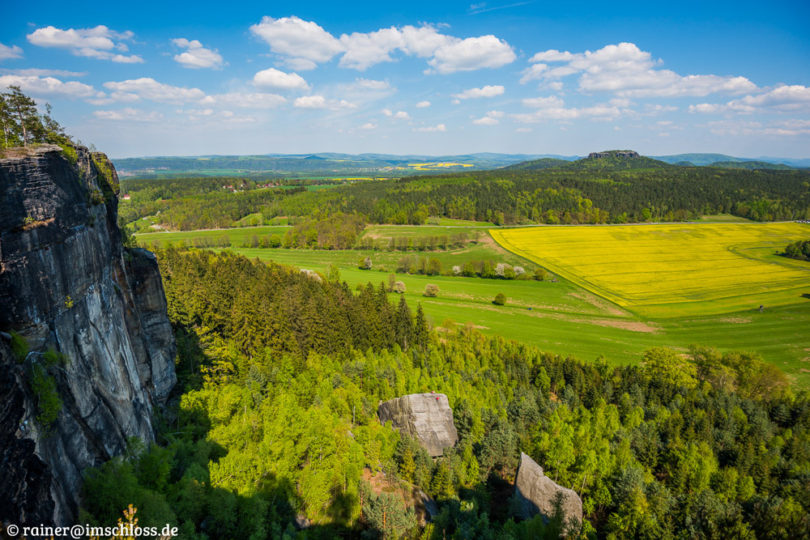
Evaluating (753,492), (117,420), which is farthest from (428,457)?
(753,492)

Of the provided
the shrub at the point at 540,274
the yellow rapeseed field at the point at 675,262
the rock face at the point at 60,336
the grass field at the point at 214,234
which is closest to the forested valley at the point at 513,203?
the grass field at the point at 214,234

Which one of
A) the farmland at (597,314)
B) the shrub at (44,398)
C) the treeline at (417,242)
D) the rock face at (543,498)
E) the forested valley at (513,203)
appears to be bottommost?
the rock face at (543,498)

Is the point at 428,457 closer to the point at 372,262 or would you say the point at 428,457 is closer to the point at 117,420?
the point at 117,420

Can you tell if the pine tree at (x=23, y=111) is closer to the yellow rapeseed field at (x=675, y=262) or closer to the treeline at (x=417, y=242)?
the yellow rapeseed field at (x=675, y=262)

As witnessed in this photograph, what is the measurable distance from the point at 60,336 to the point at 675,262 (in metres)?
121

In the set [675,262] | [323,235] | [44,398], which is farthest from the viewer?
[323,235]

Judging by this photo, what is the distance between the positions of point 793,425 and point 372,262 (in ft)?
279

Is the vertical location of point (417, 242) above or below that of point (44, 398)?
below

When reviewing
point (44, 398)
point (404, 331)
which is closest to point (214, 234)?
point (404, 331)

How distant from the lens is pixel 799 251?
Result: 4016 inches

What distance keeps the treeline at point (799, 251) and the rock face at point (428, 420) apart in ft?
401

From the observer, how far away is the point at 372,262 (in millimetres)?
105188

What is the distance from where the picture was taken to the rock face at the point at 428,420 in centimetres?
3628

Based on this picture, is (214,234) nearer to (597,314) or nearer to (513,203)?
(513,203)
